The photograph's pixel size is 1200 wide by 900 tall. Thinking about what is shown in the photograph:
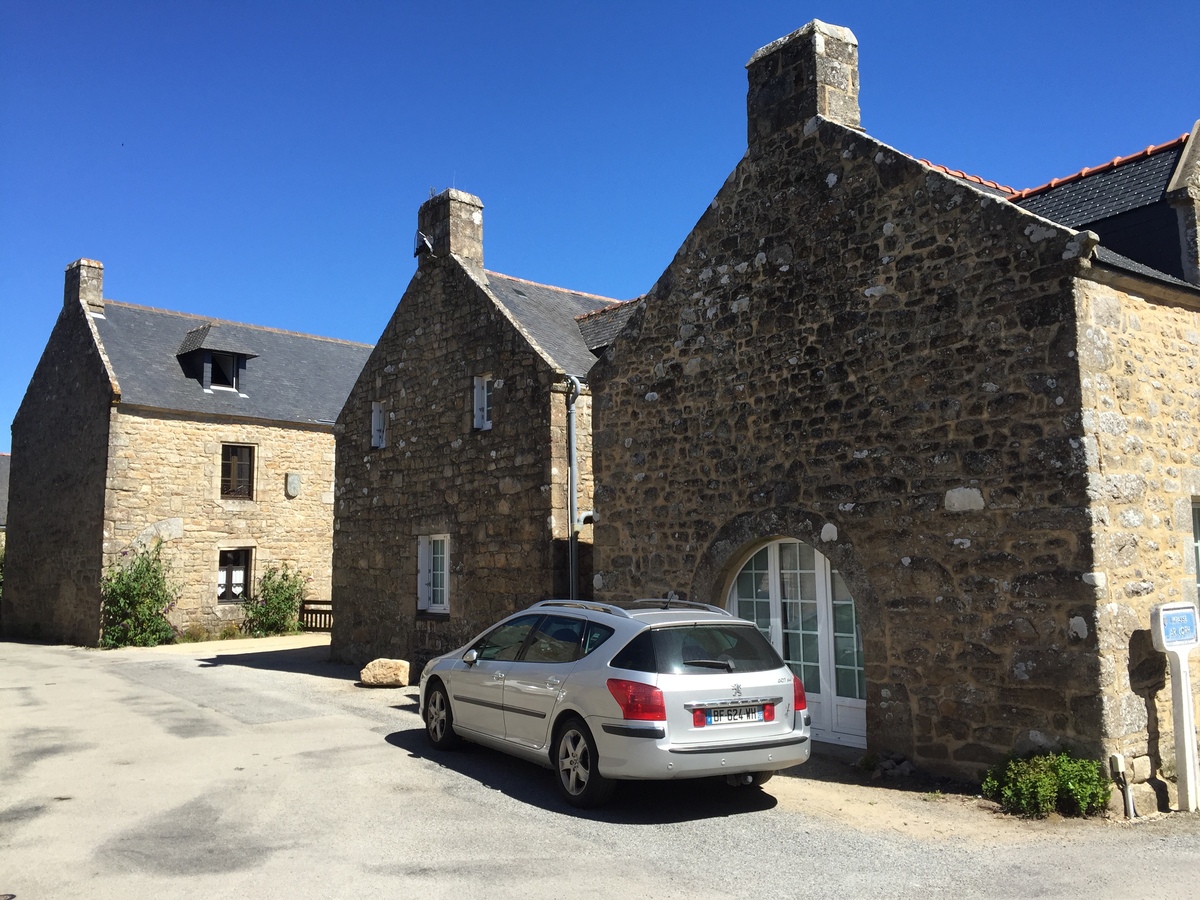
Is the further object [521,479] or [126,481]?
[126,481]

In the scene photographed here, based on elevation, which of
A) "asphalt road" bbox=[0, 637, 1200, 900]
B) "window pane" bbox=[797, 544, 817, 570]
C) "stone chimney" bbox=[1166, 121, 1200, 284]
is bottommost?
"asphalt road" bbox=[0, 637, 1200, 900]

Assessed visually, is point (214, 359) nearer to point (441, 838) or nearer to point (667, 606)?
point (667, 606)

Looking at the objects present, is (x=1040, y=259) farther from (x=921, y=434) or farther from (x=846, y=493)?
(x=846, y=493)

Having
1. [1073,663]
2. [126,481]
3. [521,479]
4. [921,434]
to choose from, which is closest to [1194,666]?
[1073,663]

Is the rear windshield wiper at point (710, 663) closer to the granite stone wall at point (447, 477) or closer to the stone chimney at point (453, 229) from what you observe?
the granite stone wall at point (447, 477)

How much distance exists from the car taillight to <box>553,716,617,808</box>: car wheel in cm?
46

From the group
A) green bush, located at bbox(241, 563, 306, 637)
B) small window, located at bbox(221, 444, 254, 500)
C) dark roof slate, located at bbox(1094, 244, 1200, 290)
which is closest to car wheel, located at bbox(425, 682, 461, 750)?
dark roof slate, located at bbox(1094, 244, 1200, 290)

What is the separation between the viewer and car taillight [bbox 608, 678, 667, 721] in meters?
6.34

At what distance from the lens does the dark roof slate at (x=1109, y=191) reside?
8.48 meters

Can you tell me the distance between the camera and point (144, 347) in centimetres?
2345

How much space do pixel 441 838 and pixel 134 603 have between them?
56.3ft

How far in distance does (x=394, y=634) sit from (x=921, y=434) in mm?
9625

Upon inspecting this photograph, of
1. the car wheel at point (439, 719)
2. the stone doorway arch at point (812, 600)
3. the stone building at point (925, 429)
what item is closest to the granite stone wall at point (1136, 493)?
the stone building at point (925, 429)

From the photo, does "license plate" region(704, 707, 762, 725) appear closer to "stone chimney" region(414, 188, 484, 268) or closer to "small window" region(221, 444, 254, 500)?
"stone chimney" region(414, 188, 484, 268)
